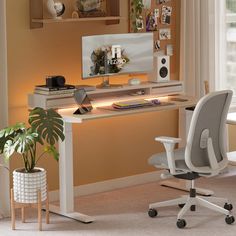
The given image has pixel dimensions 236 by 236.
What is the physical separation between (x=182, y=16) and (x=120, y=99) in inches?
45.4

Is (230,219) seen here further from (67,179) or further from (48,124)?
(48,124)

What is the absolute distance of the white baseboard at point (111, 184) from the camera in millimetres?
6012

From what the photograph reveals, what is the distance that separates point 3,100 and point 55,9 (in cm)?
79

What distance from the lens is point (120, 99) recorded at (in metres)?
5.70

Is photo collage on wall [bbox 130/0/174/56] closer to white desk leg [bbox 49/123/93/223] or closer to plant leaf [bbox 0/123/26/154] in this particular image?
white desk leg [bbox 49/123/93/223]

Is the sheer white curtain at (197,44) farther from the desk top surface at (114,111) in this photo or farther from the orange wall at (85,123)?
the desk top surface at (114,111)

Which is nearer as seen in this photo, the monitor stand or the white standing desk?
the white standing desk

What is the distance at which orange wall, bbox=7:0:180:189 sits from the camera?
18.3 ft

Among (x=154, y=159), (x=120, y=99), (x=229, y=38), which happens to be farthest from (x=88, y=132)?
(x=229, y=38)

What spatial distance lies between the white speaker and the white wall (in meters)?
1.32

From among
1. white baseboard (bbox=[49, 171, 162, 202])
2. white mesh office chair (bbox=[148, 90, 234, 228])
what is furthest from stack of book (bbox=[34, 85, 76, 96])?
white baseboard (bbox=[49, 171, 162, 202])

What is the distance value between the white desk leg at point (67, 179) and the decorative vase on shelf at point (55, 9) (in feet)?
2.82

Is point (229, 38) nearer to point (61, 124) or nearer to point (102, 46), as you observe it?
point (102, 46)

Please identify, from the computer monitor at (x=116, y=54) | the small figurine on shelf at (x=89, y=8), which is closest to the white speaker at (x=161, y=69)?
the computer monitor at (x=116, y=54)
